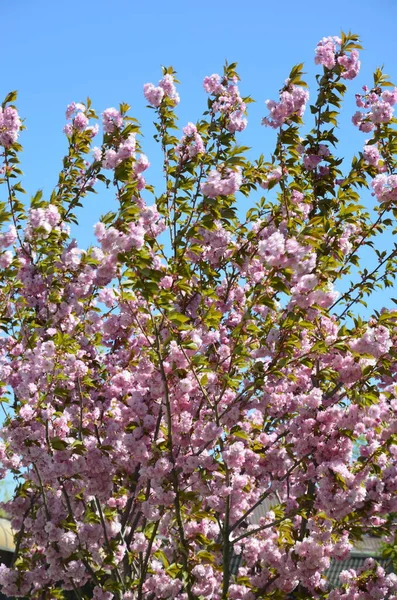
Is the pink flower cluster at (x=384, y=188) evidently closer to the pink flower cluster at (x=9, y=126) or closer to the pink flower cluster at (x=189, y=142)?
the pink flower cluster at (x=189, y=142)

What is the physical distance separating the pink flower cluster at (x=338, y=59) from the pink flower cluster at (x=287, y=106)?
930mm

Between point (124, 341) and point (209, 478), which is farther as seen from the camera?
point (124, 341)

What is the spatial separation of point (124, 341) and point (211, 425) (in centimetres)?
164

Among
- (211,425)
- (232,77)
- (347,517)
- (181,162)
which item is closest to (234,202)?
(181,162)

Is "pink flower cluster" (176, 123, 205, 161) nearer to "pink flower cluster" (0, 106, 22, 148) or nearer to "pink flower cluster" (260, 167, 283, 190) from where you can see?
"pink flower cluster" (260, 167, 283, 190)

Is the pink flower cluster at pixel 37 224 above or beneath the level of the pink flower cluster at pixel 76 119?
beneath

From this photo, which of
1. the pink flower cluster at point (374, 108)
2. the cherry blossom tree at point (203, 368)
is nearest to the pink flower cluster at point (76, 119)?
the cherry blossom tree at point (203, 368)

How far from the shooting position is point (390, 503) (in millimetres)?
5656

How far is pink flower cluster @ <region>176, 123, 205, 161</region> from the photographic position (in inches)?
243

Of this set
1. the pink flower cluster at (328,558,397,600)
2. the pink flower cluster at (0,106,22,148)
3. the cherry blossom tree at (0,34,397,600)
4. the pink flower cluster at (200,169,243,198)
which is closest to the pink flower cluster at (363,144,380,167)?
the cherry blossom tree at (0,34,397,600)

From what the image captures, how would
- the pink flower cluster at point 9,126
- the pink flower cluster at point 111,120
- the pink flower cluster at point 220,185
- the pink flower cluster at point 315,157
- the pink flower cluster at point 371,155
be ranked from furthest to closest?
the pink flower cluster at point 315,157 → the pink flower cluster at point 371,155 → the pink flower cluster at point 9,126 → the pink flower cluster at point 111,120 → the pink flower cluster at point 220,185

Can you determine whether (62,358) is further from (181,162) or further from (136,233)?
(181,162)

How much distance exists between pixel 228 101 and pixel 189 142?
650mm

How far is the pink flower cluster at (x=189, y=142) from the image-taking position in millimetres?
6184
